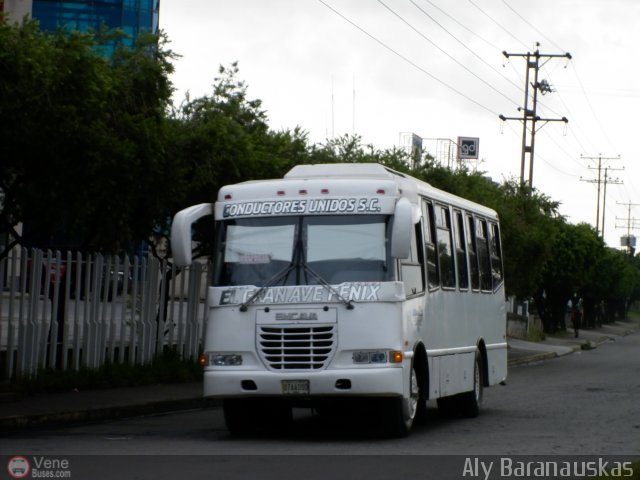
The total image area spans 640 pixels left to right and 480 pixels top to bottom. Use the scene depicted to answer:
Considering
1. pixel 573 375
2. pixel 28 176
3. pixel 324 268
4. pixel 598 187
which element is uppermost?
pixel 598 187

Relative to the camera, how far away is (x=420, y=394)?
15.5m

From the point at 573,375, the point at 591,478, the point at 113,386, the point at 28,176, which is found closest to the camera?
the point at 591,478

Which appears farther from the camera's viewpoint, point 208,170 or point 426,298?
point 208,170

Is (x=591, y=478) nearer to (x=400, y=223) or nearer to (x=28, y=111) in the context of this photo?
(x=400, y=223)

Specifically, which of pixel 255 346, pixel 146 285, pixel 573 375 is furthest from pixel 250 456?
pixel 573 375

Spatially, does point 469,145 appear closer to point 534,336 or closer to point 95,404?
point 534,336

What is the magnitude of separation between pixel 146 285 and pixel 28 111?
6509mm

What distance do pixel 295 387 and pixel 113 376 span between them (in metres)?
7.53

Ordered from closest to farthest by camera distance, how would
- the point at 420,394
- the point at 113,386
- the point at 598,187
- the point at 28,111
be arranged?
1. the point at 420,394
2. the point at 28,111
3. the point at 113,386
4. the point at 598,187

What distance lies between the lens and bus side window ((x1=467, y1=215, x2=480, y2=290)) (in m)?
18.8

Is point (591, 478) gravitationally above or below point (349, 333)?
below

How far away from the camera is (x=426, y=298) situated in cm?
1571

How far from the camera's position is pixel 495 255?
20938 mm

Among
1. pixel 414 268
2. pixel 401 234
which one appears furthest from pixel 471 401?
pixel 401 234
